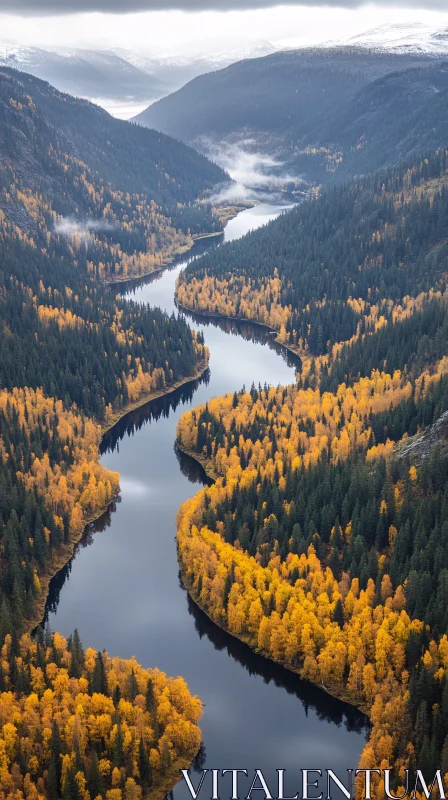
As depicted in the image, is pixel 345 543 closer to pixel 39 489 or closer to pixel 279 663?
pixel 279 663

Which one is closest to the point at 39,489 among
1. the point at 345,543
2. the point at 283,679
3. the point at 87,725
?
the point at 345,543

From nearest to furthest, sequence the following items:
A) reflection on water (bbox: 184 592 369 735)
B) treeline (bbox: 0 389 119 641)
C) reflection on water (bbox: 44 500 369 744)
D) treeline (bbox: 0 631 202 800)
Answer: treeline (bbox: 0 631 202 800)
reflection on water (bbox: 44 500 369 744)
reflection on water (bbox: 184 592 369 735)
treeline (bbox: 0 389 119 641)

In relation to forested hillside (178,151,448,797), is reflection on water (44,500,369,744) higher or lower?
lower

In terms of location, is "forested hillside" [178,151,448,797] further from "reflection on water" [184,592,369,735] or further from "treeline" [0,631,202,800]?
"treeline" [0,631,202,800]

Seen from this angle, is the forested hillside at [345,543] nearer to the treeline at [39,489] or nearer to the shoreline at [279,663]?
the shoreline at [279,663]

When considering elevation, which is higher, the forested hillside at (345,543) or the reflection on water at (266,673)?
the forested hillside at (345,543)

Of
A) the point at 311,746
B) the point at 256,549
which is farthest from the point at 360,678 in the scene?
the point at 256,549

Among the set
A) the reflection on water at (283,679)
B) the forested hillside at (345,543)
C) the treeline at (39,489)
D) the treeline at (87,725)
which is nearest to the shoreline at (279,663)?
the reflection on water at (283,679)

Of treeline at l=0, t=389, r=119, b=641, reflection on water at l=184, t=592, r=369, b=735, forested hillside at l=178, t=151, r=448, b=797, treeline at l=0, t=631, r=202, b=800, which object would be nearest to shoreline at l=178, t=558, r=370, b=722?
reflection on water at l=184, t=592, r=369, b=735
